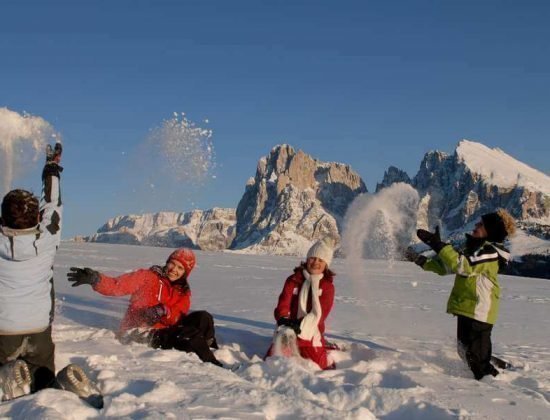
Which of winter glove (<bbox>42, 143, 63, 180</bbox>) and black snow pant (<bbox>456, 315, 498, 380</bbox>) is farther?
black snow pant (<bbox>456, 315, 498, 380</bbox>)

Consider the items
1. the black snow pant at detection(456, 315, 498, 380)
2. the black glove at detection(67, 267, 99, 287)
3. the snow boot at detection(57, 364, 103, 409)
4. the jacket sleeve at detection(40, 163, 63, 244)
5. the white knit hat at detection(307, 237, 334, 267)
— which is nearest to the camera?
the snow boot at detection(57, 364, 103, 409)

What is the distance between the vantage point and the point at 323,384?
14.9 ft

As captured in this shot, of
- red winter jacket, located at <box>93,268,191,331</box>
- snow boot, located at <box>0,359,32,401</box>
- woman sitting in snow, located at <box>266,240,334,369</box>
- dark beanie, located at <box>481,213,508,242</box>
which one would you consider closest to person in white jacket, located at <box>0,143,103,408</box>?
snow boot, located at <box>0,359,32,401</box>

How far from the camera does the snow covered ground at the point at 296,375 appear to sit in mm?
3527

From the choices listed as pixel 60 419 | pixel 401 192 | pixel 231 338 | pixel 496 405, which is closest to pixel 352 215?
pixel 401 192

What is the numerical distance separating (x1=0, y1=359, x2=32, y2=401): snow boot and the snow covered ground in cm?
22

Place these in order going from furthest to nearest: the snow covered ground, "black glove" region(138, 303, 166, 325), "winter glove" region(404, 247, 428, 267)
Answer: "winter glove" region(404, 247, 428, 267), "black glove" region(138, 303, 166, 325), the snow covered ground

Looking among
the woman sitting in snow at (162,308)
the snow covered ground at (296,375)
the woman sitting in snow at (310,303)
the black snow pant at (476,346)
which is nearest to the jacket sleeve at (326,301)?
the woman sitting in snow at (310,303)

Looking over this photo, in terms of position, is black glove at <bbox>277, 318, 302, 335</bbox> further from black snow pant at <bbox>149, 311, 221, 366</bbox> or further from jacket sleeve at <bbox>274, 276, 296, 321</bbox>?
black snow pant at <bbox>149, 311, 221, 366</bbox>

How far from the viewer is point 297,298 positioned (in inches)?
259

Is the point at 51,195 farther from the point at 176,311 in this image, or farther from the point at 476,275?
the point at 476,275

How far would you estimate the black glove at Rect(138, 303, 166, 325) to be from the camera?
20.1ft

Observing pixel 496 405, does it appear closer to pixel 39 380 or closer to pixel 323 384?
pixel 323 384

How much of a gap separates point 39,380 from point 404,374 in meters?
3.37
